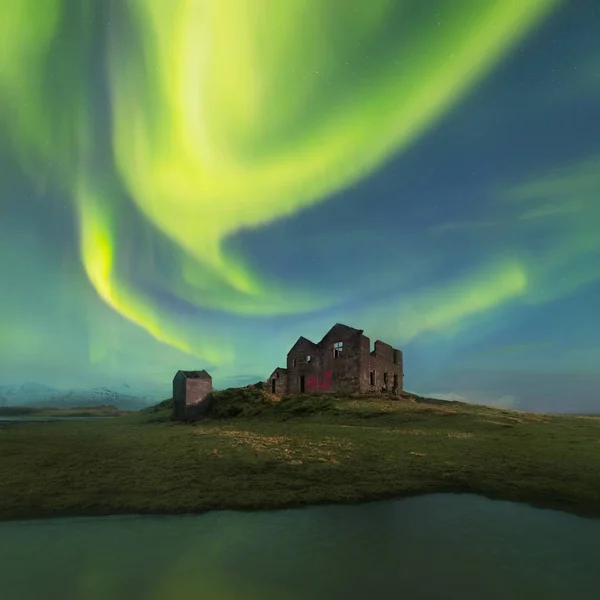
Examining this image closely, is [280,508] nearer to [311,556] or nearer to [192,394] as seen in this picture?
[311,556]

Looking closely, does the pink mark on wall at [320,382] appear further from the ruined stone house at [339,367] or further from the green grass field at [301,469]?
the green grass field at [301,469]

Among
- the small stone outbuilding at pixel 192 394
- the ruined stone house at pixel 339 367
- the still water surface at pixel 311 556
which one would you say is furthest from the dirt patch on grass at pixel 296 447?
the ruined stone house at pixel 339 367

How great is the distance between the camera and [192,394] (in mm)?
64438

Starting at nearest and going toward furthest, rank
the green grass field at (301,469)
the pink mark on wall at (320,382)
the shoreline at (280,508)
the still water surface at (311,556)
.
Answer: the still water surface at (311,556), the shoreline at (280,508), the green grass field at (301,469), the pink mark on wall at (320,382)

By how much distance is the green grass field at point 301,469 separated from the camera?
20.2 metres

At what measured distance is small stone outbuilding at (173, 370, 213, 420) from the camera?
210 feet

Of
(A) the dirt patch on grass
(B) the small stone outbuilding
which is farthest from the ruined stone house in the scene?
(A) the dirt patch on grass

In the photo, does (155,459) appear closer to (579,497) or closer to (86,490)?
(86,490)

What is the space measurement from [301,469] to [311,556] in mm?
10926

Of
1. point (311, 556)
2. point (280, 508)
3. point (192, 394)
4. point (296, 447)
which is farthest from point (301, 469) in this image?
A: point (192, 394)

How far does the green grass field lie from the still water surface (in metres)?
1.70

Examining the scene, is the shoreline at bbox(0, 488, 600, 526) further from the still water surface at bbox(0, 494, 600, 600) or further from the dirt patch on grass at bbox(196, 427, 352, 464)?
the dirt patch on grass at bbox(196, 427, 352, 464)

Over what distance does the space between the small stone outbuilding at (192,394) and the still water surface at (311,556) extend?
46.8 m

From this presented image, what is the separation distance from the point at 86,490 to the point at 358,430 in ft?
81.4
